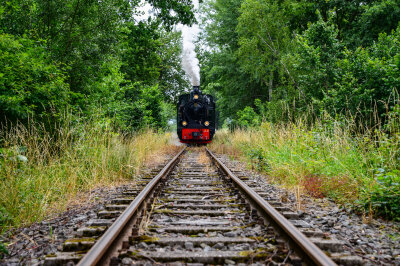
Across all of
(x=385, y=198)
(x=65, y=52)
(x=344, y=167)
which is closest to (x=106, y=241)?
(x=385, y=198)

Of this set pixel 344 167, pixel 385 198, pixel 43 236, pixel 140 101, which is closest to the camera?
pixel 43 236

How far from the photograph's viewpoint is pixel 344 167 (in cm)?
392

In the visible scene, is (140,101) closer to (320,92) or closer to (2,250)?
(320,92)

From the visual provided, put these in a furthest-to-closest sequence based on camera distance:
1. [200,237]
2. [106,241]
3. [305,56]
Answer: [305,56], [200,237], [106,241]

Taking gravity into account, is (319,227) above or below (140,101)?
below

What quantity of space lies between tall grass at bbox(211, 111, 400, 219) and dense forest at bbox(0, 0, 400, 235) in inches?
1.0

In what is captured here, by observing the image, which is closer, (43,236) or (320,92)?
(43,236)

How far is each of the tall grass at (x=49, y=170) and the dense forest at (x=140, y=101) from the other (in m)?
0.02

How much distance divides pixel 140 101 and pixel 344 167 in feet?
29.9

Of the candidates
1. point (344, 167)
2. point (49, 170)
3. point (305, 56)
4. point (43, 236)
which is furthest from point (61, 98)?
point (305, 56)

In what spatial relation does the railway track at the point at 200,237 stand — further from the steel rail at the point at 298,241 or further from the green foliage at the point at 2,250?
the green foliage at the point at 2,250

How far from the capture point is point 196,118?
15.3 meters

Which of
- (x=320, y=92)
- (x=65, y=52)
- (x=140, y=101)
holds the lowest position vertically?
(x=140, y=101)

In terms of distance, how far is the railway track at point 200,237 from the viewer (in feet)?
6.34
